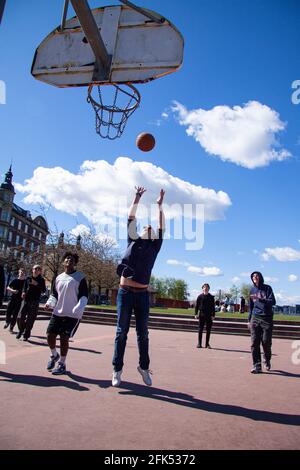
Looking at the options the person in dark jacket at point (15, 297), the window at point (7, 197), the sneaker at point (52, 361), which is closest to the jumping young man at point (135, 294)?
the sneaker at point (52, 361)

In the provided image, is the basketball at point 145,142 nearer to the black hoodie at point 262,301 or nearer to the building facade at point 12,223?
the black hoodie at point 262,301

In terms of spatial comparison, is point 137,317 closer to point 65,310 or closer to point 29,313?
point 65,310

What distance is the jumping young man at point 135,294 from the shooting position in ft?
15.7

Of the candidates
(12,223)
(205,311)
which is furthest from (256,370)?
(12,223)

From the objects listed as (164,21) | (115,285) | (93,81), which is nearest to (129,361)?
(93,81)

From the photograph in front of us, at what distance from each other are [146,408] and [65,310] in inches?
86.7

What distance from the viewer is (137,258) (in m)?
4.93

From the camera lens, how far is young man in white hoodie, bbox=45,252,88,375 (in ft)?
17.6

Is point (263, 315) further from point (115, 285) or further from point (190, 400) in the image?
point (115, 285)

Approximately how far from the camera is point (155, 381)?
5.25 m

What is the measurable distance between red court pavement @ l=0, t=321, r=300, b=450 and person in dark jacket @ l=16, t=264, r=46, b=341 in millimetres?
2473

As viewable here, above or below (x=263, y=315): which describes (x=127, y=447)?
below

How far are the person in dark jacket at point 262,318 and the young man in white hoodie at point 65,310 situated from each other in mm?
3541
